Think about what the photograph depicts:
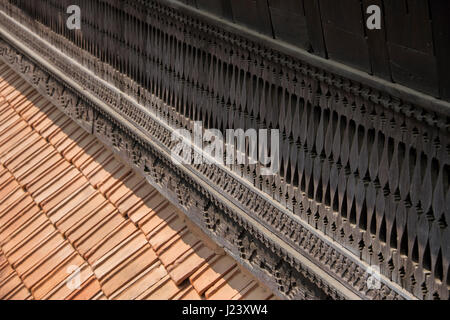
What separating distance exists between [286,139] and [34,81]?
5.81m

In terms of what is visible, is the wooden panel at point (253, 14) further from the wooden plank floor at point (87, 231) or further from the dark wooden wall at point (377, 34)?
the wooden plank floor at point (87, 231)

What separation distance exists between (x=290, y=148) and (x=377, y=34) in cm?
139

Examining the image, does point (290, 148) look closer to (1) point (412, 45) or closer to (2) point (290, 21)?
(2) point (290, 21)

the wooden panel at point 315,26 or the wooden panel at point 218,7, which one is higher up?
the wooden panel at point 315,26

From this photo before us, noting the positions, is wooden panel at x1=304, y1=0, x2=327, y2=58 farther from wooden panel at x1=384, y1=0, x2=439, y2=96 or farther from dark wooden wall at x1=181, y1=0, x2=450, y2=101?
wooden panel at x1=384, y1=0, x2=439, y2=96

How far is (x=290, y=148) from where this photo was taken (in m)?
5.68

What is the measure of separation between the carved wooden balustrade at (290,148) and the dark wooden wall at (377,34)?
6 centimetres

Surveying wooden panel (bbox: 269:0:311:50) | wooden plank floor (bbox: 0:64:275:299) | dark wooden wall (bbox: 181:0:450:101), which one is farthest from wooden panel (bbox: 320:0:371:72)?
wooden plank floor (bbox: 0:64:275:299)

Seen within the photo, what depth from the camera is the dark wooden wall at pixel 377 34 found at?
4.03 m

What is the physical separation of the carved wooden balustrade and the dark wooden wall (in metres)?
0.06

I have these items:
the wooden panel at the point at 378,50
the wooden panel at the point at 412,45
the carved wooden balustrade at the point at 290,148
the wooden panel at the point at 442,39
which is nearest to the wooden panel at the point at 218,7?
the carved wooden balustrade at the point at 290,148

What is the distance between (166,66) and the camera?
7289mm

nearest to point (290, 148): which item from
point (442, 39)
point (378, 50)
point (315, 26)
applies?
point (315, 26)
